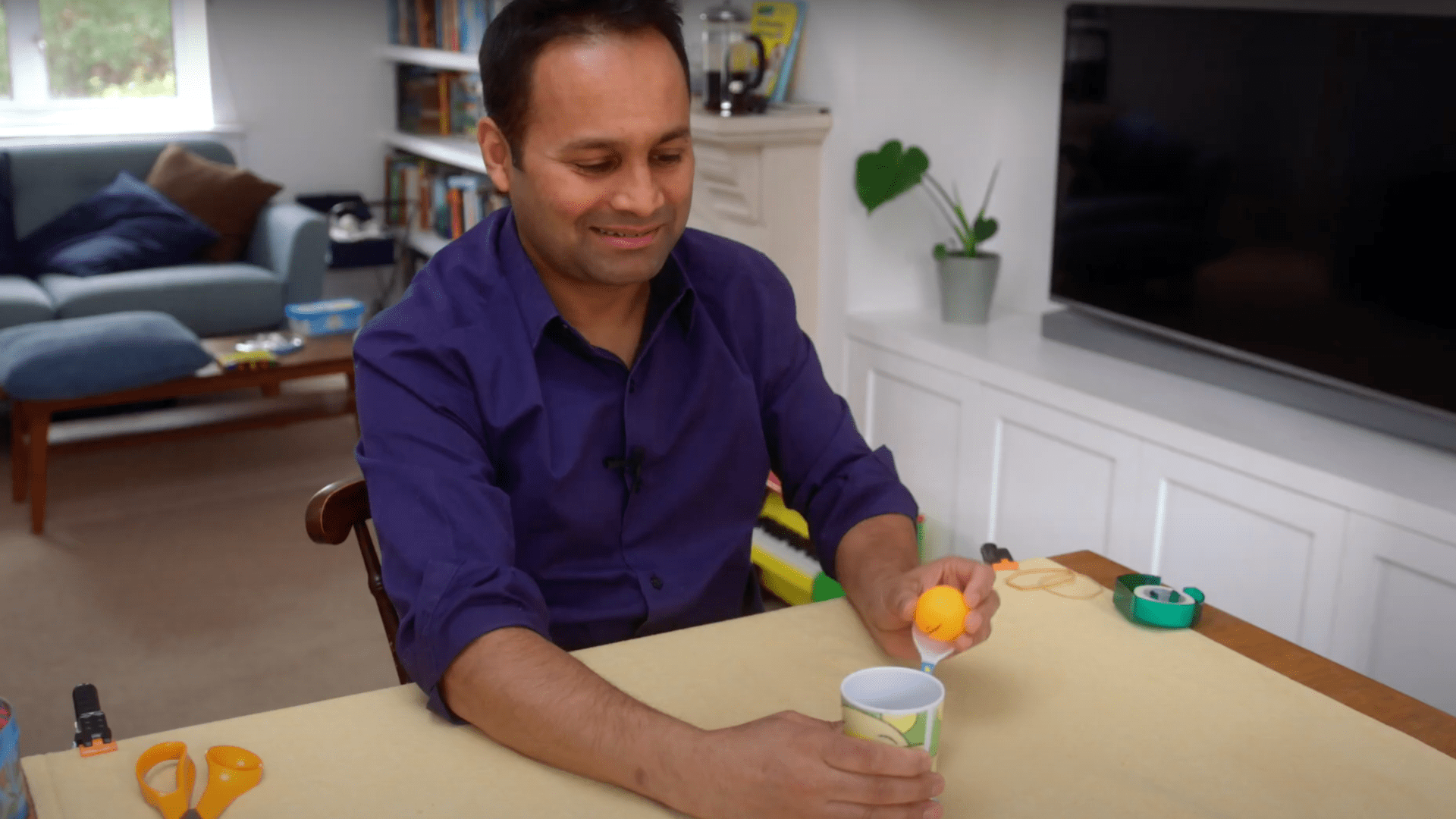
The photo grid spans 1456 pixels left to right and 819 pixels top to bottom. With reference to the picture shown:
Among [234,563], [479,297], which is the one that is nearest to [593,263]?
[479,297]

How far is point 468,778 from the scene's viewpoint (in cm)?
100

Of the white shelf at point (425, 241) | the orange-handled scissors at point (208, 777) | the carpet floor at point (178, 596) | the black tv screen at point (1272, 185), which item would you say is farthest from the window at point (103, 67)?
the orange-handled scissors at point (208, 777)

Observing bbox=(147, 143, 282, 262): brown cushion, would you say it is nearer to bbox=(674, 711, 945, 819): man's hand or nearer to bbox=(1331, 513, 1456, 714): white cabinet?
bbox=(1331, 513, 1456, 714): white cabinet

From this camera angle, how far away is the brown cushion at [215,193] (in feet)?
15.8

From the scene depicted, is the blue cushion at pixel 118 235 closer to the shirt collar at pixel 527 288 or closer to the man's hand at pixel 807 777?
the shirt collar at pixel 527 288

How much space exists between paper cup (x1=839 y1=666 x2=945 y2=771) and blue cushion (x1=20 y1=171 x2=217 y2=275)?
431 cm

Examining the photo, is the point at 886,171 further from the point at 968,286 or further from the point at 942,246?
the point at 968,286

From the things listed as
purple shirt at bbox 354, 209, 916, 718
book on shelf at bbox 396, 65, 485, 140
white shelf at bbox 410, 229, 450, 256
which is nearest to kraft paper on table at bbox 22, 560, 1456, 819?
purple shirt at bbox 354, 209, 916, 718

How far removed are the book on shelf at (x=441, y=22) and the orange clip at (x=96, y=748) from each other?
153 inches

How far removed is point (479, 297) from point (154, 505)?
275 cm

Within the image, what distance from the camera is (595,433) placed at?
1360 millimetres

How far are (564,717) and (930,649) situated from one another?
311mm

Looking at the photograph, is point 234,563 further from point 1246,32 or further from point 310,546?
point 1246,32

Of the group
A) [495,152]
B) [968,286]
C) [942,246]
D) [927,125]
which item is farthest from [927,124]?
[495,152]
